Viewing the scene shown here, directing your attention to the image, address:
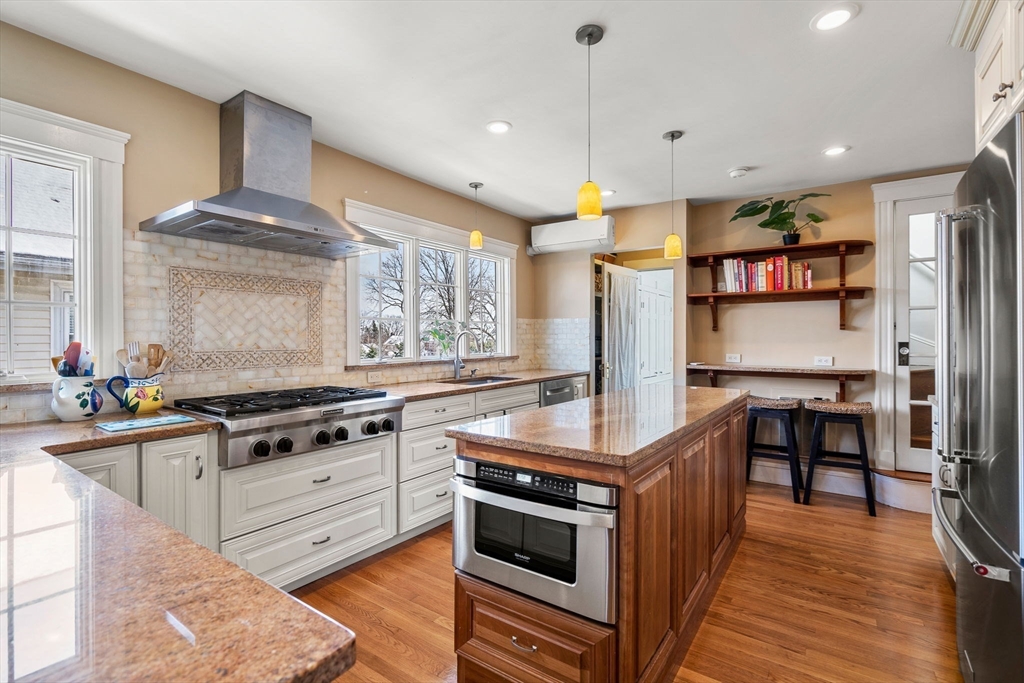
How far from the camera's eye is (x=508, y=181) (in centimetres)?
416

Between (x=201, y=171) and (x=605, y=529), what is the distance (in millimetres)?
2801

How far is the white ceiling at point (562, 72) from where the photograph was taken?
80.2 inches

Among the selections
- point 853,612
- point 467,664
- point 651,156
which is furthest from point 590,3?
point 853,612

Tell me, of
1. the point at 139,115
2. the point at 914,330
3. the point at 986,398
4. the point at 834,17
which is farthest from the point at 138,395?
the point at 914,330

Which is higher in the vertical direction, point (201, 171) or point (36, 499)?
point (201, 171)

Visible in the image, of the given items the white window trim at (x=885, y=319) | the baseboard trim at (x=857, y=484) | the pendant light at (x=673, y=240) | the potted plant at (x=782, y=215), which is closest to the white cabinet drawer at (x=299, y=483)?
the pendant light at (x=673, y=240)

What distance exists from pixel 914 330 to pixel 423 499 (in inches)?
160

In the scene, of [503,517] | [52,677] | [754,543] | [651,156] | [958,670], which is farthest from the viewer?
[651,156]

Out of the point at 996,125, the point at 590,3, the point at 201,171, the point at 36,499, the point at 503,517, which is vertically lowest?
the point at 503,517

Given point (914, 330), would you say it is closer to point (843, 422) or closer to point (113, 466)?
point (843, 422)

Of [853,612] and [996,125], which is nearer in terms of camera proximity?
[996,125]

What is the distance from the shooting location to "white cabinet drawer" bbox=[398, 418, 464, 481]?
3107mm

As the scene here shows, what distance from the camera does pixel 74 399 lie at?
2.16m

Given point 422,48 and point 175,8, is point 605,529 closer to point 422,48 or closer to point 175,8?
point 422,48
